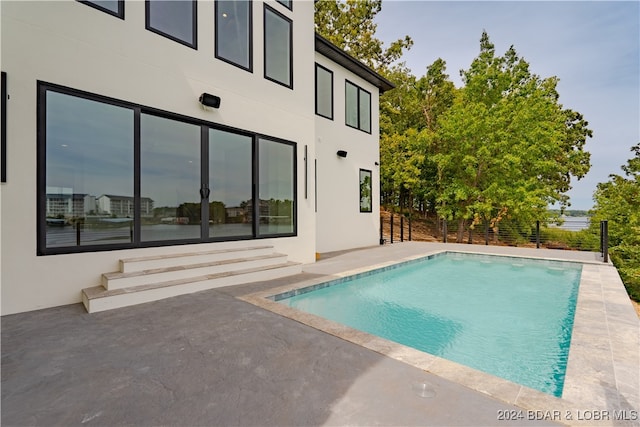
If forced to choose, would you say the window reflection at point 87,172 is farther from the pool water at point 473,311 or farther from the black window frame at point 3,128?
the pool water at point 473,311

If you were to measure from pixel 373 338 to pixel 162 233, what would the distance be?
3.49 m

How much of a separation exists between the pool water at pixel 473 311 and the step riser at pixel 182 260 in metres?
1.38

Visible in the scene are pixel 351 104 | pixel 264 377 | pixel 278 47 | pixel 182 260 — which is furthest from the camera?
pixel 351 104

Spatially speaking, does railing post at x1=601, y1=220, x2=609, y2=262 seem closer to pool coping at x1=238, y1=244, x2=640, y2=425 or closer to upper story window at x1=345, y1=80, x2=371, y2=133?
pool coping at x1=238, y1=244, x2=640, y2=425

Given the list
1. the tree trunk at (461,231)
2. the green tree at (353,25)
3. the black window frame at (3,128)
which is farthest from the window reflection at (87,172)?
the green tree at (353,25)

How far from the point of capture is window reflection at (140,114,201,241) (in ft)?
14.6

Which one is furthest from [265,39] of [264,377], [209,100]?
[264,377]

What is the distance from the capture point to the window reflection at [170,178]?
4.45 meters

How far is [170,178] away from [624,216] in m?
19.2

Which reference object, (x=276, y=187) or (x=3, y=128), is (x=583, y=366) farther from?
(x=3, y=128)

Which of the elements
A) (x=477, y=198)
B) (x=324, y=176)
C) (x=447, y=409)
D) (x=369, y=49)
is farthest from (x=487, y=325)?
(x=369, y=49)

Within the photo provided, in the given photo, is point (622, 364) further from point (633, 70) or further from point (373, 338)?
point (633, 70)

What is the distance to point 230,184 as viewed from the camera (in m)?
5.42

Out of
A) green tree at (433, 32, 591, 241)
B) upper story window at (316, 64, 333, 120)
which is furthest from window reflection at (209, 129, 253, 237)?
green tree at (433, 32, 591, 241)
